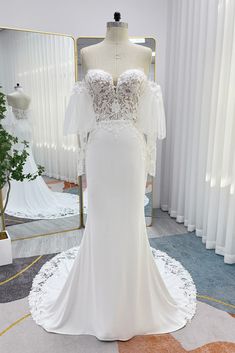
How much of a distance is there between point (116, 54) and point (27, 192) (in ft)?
6.00

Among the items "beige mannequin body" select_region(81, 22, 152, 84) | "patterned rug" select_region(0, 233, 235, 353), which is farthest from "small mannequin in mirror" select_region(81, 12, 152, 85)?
"patterned rug" select_region(0, 233, 235, 353)

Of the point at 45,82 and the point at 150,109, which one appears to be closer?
the point at 150,109

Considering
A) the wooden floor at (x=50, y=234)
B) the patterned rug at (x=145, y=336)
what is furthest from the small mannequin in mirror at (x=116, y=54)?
the wooden floor at (x=50, y=234)

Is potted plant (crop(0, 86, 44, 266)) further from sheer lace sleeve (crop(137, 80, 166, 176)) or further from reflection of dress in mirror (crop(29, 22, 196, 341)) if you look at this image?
sheer lace sleeve (crop(137, 80, 166, 176))

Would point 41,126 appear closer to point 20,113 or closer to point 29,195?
point 20,113

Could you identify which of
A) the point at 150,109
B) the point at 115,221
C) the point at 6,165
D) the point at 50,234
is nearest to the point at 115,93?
the point at 150,109

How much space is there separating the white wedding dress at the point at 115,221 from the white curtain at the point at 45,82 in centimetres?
123

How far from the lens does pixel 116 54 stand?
1804mm

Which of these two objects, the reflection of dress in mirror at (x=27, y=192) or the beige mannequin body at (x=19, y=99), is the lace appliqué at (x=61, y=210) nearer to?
the reflection of dress in mirror at (x=27, y=192)

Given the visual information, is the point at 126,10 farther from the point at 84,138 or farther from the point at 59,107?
the point at 84,138

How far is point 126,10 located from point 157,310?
9.22 ft

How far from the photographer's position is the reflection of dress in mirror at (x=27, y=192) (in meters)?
2.91

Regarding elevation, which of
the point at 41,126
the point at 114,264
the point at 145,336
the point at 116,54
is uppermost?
the point at 116,54

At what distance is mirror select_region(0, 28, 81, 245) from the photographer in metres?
2.85
